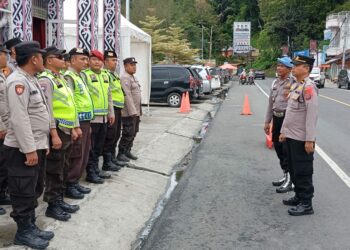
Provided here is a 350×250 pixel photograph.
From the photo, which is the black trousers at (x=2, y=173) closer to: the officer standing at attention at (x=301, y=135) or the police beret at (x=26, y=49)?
the police beret at (x=26, y=49)

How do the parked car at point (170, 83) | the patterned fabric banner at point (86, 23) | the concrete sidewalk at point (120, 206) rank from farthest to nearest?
the parked car at point (170, 83)
the patterned fabric banner at point (86, 23)
the concrete sidewalk at point (120, 206)

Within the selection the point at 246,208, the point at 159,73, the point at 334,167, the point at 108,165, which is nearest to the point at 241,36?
the point at 159,73

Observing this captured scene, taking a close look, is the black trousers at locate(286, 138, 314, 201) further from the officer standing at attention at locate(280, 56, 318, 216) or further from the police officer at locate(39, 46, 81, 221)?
the police officer at locate(39, 46, 81, 221)

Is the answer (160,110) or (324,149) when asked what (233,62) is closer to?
(160,110)

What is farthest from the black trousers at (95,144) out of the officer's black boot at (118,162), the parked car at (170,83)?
the parked car at (170,83)

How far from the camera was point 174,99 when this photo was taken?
1991cm

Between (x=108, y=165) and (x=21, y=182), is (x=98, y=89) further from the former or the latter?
(x=21, y=182)

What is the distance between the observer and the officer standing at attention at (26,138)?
13.1 ft

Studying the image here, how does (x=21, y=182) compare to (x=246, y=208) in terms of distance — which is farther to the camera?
(x=246, y=208)

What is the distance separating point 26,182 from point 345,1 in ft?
299

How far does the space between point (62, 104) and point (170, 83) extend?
1485cm

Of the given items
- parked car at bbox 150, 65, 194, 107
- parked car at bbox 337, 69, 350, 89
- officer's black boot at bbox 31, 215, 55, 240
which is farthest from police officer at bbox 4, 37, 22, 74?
parked car at bbox 337, 69, 350, 89

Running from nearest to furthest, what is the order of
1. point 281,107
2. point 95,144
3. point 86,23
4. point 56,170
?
point 56,170, point 95,144, point 281,107, point 86,23

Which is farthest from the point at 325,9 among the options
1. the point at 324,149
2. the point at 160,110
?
the point at 324,149
